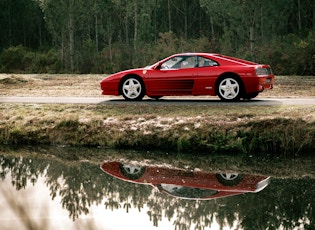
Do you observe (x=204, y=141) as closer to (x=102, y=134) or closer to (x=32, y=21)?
(x=102, y=134)

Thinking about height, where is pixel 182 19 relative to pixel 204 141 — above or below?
above

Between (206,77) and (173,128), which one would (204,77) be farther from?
(173,128)

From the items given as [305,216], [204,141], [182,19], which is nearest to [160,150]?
[204,141]

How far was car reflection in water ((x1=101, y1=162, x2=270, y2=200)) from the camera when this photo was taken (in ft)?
32.4

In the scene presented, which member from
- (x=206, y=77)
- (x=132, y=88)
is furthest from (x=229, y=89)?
(x=132, y=88)

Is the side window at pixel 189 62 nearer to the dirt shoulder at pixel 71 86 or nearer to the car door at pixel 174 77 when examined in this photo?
the car door at pixel 174 77

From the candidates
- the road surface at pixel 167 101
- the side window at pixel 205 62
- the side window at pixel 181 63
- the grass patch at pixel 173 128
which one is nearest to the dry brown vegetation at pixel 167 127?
the grass patch at pixel 173 128

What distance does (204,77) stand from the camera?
1697cm

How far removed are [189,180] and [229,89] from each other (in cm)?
649

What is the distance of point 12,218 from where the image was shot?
25.8ft

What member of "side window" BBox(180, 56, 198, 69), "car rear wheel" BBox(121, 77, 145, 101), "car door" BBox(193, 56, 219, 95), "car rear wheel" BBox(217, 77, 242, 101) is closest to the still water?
"car door" BBox(193, 56, 219, 95)

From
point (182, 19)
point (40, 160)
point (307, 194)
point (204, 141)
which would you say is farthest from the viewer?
point (182, 19)

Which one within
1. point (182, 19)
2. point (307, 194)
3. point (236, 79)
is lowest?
point (307, 194)

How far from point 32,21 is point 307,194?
63.1 meters
